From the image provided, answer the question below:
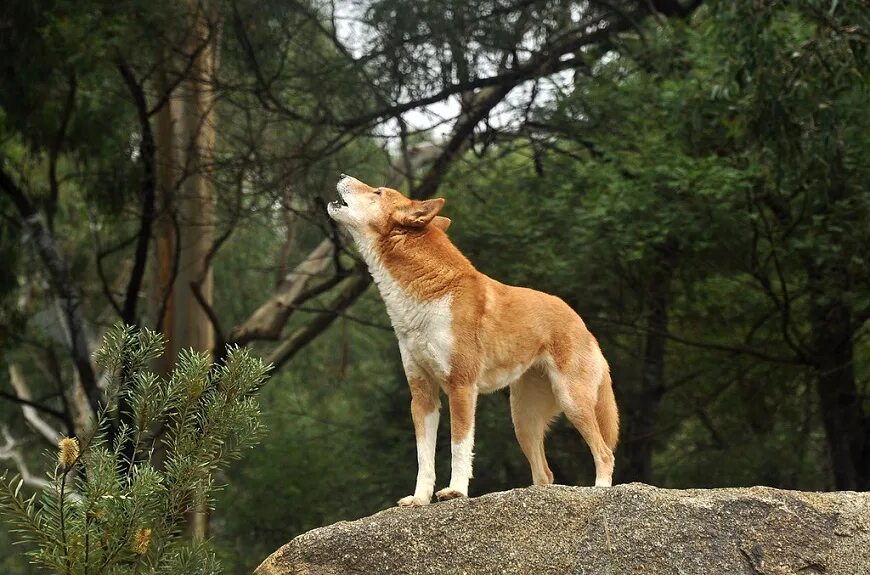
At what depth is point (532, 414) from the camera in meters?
7.00

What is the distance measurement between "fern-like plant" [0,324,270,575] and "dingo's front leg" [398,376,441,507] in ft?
4.48

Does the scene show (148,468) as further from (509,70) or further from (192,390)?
(509,70)

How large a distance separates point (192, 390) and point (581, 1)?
40.5 ft

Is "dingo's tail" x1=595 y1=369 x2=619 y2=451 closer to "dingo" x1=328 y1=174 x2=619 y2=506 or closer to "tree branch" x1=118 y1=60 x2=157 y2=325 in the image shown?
"dingo" x1=328 y1=174 x2=619 y2=506

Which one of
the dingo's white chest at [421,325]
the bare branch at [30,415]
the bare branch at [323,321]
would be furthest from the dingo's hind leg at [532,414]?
the bare branch at [30,415]

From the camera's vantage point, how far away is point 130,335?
4.77 metres

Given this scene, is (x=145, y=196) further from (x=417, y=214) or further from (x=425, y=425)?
(x=425, y=425)

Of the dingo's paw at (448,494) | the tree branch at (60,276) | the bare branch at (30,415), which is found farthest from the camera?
the bare branch at (30,415)

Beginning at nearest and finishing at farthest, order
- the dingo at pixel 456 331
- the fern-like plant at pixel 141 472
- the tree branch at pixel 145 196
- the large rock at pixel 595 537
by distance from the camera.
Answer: the fern-like plant at pixel 141 472, the large rock at pixel 595 537, the dingo at pixel 456 331, the tree branch at pixel 145 196

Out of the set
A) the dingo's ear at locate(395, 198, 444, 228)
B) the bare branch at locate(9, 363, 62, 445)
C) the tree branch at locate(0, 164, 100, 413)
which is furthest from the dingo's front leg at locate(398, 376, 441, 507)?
the bare branch at locate(9, 363, 62, 445)

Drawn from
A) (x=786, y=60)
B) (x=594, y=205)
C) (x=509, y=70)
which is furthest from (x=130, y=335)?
(x=509, y=70)

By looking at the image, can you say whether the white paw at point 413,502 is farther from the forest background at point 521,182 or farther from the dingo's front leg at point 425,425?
the forest background at point 521,182

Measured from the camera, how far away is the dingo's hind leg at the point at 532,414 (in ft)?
22.8

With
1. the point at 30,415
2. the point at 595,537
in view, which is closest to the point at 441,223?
the point at 595,537
